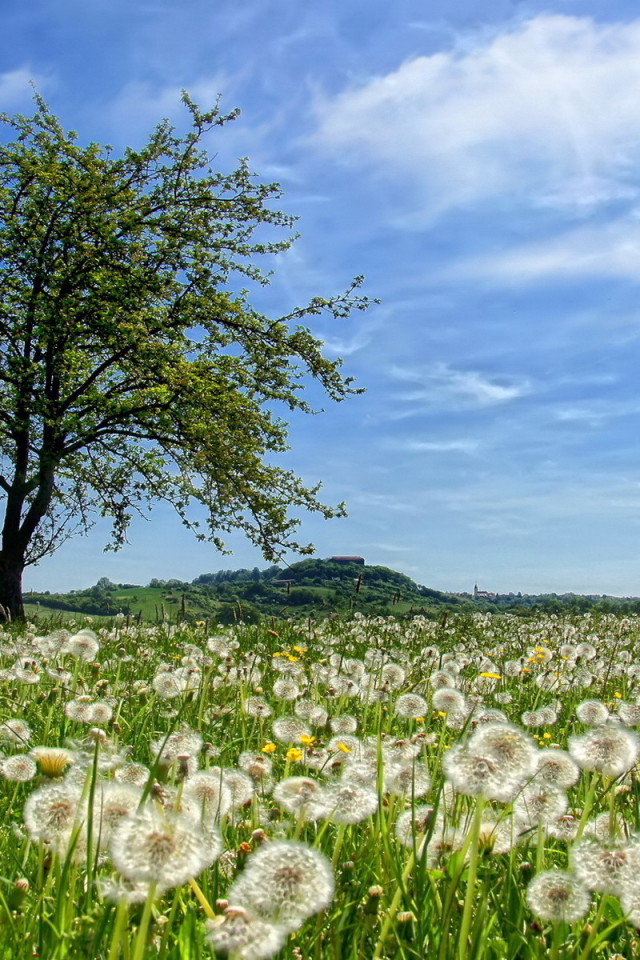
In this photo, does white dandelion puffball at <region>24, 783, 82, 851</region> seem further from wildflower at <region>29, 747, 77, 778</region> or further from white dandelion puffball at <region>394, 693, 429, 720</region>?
white dandelion puffball at <region>394, 693, 429, 720</region>

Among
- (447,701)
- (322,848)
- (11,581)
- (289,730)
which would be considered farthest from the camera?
(11,581)

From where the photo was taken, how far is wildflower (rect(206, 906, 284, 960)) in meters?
1.38

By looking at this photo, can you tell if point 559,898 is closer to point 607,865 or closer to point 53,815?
point 607,865

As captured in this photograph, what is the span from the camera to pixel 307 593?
100ft

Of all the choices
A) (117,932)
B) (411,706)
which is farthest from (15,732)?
(117,932)

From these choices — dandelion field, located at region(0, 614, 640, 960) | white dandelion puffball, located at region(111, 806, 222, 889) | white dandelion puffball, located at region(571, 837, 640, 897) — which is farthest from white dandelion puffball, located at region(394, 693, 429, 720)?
white dandelion puffball, located at region(111, 806, 222, 889)

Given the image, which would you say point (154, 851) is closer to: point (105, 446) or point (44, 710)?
point (44, 710)

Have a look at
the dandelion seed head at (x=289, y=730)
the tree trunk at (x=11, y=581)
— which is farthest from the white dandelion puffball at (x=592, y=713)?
the tree trunk at (x=11, y=581)

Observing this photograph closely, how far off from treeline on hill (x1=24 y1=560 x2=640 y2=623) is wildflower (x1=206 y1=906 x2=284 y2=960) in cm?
921

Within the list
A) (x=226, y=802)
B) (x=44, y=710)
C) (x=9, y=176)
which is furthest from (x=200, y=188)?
(x=226, y=802)

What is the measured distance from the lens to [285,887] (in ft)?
5.24

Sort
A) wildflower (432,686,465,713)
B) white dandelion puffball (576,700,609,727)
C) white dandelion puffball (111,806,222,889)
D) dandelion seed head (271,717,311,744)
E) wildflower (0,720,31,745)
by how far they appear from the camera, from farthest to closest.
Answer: wildflower (0,720,31,745)
white dandelion puffball (576,700,609,727)
dandelion seed head (271,717,311,744)
wildflower (432,686,465,713)
white dandelion puffball (111,806,222,889)

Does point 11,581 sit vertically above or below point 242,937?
above

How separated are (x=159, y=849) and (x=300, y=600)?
93.5 feet
